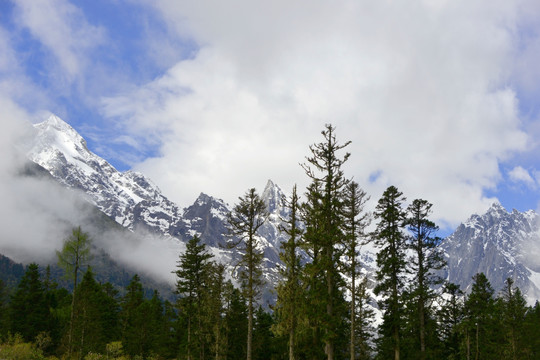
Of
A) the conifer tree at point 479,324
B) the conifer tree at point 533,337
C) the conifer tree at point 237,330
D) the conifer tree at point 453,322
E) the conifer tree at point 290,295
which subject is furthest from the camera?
the conifer tree at point 237,330

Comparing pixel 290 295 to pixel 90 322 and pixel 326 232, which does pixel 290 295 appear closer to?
pixel 326 232

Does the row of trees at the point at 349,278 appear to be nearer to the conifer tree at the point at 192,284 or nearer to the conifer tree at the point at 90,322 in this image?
the conifer tree at the point at 192,284

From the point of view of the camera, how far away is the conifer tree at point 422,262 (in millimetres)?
33875

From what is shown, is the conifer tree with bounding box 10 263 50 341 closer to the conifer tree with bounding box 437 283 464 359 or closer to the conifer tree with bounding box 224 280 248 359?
the conifer tree with bounding box 224 280 248 359

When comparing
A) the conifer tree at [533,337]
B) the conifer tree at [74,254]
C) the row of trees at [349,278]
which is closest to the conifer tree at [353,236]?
the row of trees at [349,278]

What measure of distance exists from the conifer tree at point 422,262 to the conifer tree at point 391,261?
1000 millimetres

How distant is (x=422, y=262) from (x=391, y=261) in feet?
10.7

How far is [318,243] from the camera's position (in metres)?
26.1

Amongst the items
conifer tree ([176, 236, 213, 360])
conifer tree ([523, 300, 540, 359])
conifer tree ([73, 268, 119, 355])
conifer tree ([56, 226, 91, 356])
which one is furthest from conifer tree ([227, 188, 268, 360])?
conifer tree ([523, 300, 540, 359])

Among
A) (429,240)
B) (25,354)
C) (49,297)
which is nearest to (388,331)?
(429,240)

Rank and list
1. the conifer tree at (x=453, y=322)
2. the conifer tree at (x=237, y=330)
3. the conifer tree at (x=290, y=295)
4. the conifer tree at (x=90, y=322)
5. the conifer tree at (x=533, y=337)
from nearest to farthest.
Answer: the conifer tree at (x=290, y=295), the conifer tree at (x=90, y=322), the conifer tree at (x=453, y=322), the conifer tree at (x=533, y=337), the conifer tree at (x=237, y=330)

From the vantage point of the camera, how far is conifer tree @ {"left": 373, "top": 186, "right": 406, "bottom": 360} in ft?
110

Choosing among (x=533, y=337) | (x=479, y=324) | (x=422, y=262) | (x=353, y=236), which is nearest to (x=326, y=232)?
(x=353, y=236)

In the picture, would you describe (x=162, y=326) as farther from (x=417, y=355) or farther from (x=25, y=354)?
(x=417, y=355)
